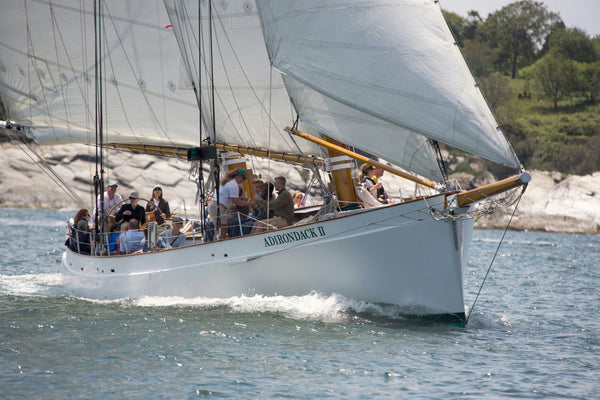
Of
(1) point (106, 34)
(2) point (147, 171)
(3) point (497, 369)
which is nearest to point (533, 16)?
(2) point (147, 171)

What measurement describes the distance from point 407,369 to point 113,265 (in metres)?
8.16

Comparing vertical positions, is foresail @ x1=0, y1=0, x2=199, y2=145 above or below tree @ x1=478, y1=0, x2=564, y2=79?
below

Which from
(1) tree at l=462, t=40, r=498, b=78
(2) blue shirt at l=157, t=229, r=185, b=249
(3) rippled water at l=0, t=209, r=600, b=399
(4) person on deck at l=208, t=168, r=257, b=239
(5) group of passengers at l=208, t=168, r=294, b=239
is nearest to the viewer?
(3) rippled water at l=0, t=209, r=600, b=399

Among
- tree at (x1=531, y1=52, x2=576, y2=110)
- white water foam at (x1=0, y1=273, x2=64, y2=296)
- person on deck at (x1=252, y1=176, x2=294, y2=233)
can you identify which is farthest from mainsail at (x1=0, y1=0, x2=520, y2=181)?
tree at (x1=531, y1=52, x2=576, y2=110)

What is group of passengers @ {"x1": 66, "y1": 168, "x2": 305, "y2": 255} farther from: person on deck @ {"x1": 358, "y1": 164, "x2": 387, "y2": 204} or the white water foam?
person on deck @ {"x1": 358, "y1": 164, "x2": 387, "y2": 204}

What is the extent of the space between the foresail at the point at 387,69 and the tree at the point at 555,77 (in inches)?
3169

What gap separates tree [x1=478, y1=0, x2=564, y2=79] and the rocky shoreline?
42656mm

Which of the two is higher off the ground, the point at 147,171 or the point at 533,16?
the point at 533,16

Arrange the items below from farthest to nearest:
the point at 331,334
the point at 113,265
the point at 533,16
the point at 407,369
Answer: the point at 533,16 < the point at 113,265 < the point at 331,334 < the point at 407,369

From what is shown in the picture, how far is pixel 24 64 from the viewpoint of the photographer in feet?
70.2

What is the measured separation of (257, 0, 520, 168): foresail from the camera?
12562 mm

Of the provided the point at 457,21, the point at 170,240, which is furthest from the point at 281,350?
the point at 457,21

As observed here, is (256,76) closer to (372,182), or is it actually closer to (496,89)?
(372,182)

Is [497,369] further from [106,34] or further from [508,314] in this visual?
[106,34]
